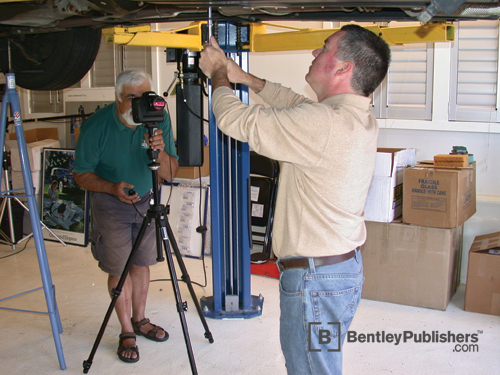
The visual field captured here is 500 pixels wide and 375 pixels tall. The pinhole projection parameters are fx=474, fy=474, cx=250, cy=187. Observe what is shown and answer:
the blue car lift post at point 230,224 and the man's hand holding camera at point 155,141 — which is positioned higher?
the man's hand holding camera at point 155,141

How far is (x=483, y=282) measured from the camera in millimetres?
3275

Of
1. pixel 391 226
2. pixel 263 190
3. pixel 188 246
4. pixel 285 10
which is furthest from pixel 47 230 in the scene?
pixel 285 10

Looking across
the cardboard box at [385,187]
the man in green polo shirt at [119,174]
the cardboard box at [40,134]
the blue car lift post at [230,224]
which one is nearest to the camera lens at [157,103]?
the man in green polo shirt at [119,174]

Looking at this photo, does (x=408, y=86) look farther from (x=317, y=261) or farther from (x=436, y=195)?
(x=317, y=261)

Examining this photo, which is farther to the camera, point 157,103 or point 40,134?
point 40,134

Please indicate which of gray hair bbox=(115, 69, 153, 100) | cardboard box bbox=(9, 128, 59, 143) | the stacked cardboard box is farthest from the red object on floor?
cardboard box bbox=(9, 128, 59, 143)

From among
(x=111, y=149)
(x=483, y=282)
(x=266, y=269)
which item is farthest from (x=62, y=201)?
(x=483, y=282)

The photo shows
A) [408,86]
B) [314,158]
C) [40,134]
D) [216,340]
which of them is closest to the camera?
[314,158]

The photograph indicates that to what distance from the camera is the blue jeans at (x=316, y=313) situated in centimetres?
160

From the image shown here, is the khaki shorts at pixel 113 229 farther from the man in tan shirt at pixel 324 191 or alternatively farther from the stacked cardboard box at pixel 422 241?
the stacked cardboard box at pixel 422 241

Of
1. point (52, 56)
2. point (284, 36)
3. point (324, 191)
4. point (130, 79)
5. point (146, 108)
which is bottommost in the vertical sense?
point (324, 191)

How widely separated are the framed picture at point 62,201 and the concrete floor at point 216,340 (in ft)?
3.32

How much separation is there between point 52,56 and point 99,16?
653 mm

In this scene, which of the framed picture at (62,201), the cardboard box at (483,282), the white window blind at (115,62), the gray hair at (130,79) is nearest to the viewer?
the gray hair at (130,79)
